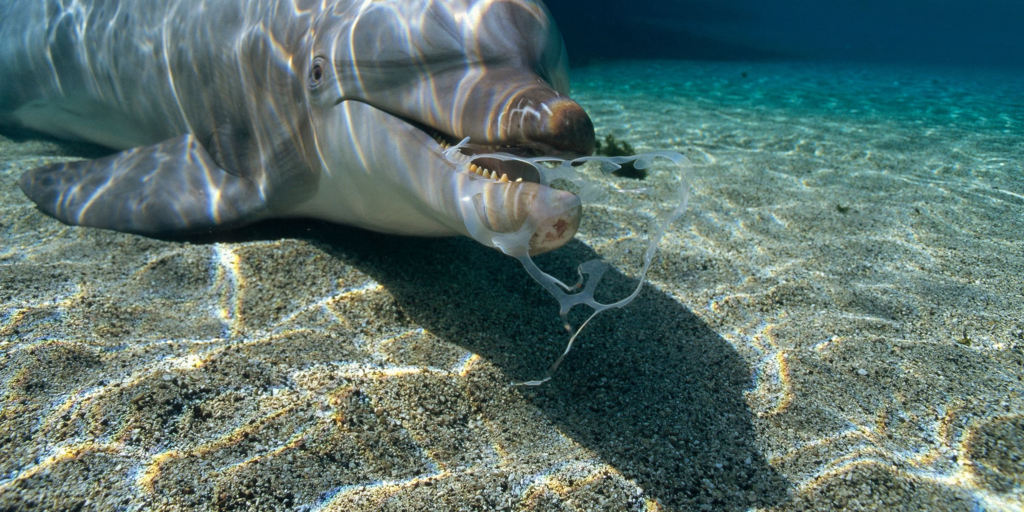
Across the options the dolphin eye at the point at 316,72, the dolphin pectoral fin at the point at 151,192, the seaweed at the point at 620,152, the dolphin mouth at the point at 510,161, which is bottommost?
the seaweed at the point at 620,152

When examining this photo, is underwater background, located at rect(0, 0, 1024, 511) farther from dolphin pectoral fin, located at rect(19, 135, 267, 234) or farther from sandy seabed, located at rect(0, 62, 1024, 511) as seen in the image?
dolphin pectoral fin, located at rect(19, 135, 267, 234)

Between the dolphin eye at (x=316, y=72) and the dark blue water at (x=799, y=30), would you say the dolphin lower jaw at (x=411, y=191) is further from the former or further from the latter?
the dark blue water at (x=799, y=30)

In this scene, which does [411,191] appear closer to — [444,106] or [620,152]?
[444,106]

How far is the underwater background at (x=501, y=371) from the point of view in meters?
1.50

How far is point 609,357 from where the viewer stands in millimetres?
2213

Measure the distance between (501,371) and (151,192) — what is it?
2.32m

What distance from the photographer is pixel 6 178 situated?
3631 mm

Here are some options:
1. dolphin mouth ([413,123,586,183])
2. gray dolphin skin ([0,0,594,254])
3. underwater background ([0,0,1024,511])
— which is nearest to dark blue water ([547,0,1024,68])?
gray dolphin skin ([0,0,594,254])

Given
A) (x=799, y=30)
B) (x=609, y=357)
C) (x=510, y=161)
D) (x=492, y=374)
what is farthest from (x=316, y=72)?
(x=799, y=30)

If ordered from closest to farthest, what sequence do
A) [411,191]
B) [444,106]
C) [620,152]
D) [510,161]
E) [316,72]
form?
[510,161], [444,106], [411,191], [316,72], [620,152]

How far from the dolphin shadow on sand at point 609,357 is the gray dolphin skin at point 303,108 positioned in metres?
0.23

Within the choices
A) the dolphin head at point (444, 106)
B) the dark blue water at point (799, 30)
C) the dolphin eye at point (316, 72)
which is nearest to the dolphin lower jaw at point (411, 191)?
the dolphin head at point (444, 106)

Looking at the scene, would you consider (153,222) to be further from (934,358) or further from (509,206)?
(934,358)

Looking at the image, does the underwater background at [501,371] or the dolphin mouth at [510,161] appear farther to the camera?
the dolphin mouth at [510,161]
